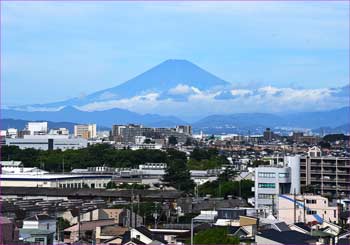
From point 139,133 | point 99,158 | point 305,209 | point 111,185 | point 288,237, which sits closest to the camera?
point 288,237

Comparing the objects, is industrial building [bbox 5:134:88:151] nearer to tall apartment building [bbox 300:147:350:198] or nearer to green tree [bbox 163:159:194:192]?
green tree [bbox 163:159:194:192]

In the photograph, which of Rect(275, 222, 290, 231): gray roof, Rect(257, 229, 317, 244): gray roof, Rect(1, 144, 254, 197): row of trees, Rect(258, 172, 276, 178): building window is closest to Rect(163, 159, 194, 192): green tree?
Rect(1, 144, 254, 197): row of trees

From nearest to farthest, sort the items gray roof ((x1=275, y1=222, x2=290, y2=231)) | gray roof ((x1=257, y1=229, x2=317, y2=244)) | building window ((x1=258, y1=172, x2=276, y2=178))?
gray roof ((x1=257, y1=229, x2=317, y2=244)), gray roof ((x1=275, y1=222, x2=290, y2=231)), building window ((x1=258, y1=172, x2=276, y2=178))

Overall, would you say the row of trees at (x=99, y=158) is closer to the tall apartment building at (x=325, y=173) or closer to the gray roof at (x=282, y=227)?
the tall apartment building at (x=325, y=173)

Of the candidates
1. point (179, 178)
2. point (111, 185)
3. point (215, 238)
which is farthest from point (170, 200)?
point (215, 238)

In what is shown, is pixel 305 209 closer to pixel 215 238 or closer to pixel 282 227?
pixel 282 227

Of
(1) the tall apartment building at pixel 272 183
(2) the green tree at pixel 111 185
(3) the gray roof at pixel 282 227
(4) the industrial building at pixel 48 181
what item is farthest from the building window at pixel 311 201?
(4) the industrial building at pixel 48 181

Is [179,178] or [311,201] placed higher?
[311,201]
